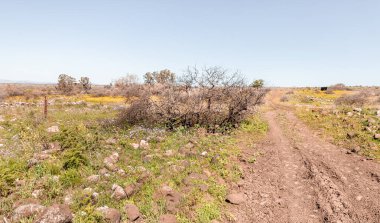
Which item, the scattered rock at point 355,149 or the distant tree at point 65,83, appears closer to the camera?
the scattered rock at point 355,149

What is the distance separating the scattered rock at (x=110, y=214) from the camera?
4.60m

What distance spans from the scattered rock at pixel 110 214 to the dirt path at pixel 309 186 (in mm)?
2748

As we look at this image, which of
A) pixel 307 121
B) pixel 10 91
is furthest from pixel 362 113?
pixel 10 91

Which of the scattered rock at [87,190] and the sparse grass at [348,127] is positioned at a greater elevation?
the sparse grass at [348,127]

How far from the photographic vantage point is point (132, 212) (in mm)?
4965

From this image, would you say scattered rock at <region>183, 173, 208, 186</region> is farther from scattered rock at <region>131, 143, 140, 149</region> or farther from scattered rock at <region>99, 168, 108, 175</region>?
scattered rock at <region>131, 143, 140, 149</region>

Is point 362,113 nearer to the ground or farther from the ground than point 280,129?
farther from the ground

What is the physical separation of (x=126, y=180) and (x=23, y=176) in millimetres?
2653

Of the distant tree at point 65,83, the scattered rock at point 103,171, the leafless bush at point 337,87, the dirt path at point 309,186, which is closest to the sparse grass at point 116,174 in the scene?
the scattered rock at point 103,171

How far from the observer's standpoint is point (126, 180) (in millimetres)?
6305

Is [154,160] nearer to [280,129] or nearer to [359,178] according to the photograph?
[359,178]

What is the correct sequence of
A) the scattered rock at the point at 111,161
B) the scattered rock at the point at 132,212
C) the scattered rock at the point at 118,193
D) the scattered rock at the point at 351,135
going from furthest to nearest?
the scattered rock at the point at 351,135 < the scattered rock at the point at 111,161 < the scattered rock at the point at 118,193 < the scattered rock at the point at 132,212

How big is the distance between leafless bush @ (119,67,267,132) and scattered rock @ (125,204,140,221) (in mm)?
8217

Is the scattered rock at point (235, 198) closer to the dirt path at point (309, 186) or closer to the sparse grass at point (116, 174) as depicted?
the dirt path at point (309, 186)
